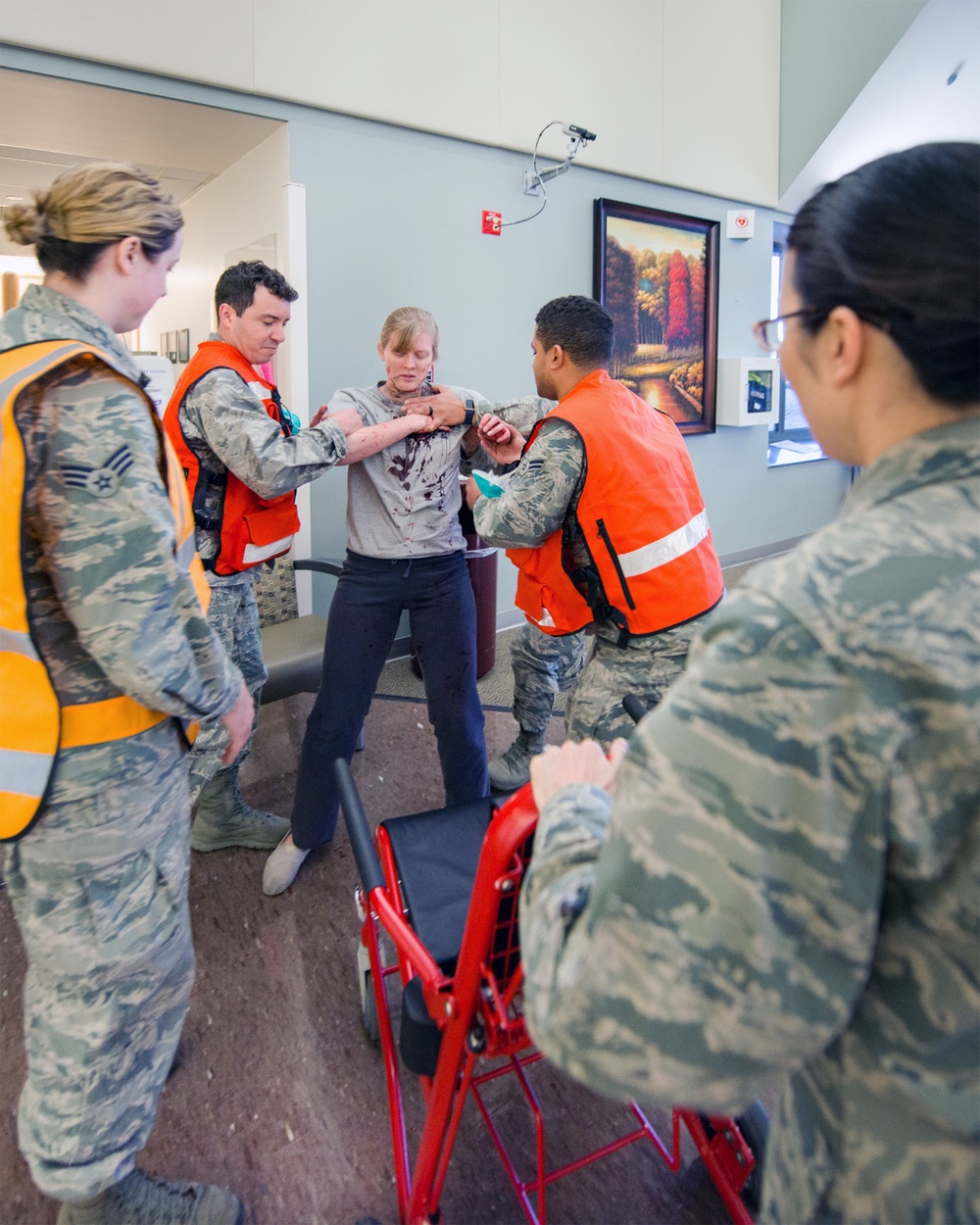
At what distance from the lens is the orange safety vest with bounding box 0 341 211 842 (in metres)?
1.04

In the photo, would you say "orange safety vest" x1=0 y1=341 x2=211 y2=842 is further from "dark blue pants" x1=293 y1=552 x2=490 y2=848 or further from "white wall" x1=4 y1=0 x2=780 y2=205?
"white wall" x1=4 y1=0 x2=780 y2=205

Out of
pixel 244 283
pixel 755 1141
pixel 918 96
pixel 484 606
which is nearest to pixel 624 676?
pixel 755 1141

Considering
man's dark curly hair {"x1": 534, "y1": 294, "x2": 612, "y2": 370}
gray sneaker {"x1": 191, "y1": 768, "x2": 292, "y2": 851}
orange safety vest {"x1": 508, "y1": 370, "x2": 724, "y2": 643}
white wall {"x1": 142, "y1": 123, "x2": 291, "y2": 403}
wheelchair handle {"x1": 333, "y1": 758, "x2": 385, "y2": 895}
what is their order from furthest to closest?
white wall {"x1": 142, "y1": 123, "x2": 291, "y2": 403}
gray sneaker {"x1": 191, "y1": 768, "x2": 292, "y2": 851}
man's dark curly hair {"x1": 534, "y1": 294, "x2": 612, "y2": 370}
orange safety vest {"x1": 508, "y1": 370, "x2": 724, "y2": 643}
wheelchair handle {"x1": 333, "y1": 758, "x2": 385, "y2": 895}

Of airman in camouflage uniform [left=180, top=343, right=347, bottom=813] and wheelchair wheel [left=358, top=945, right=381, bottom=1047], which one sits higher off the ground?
airman in camouflage uniform [left=180, top=343, right=347, bottom=813]

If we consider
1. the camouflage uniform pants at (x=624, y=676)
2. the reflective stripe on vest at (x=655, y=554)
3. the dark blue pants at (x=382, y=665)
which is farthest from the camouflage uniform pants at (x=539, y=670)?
the reflective stripe on vest at (x=655, y=554)

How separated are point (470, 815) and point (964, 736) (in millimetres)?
1277

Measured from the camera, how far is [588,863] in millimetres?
670

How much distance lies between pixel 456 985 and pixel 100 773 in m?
0.63

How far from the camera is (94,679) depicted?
1180mm

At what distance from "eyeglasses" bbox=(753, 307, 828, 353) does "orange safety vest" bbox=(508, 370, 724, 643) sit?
38.2 inches

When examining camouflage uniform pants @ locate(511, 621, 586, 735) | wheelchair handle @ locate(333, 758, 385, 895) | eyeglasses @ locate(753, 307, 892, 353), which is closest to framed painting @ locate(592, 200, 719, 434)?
camouflage uniform pants @ locate(511, 621, 586, 735)

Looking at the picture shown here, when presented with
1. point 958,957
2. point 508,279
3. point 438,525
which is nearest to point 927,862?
point 958,957

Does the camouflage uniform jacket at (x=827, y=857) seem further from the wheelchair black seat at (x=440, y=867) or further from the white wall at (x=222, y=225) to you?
the white wall at (x=222, y=225)

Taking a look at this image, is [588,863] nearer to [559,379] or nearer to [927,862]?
[927,862]
